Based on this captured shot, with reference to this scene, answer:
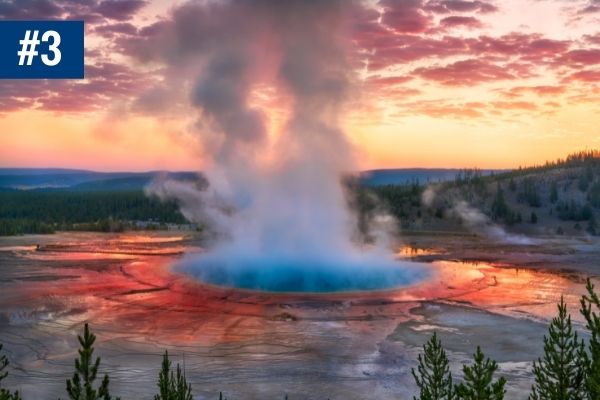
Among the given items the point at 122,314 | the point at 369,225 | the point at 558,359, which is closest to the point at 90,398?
the point at 558,359

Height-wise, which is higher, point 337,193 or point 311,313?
point 337,193

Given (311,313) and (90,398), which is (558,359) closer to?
(90,398)

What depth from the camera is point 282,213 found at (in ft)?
111

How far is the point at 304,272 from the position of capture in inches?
1182

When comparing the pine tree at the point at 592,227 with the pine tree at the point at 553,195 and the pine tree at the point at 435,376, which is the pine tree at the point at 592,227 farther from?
the pine tree at the point at 435,376

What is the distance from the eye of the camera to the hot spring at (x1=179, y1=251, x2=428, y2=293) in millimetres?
27016

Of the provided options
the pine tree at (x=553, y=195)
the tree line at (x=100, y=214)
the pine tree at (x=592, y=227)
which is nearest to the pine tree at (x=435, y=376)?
the pine tree at (x=592, y=227)

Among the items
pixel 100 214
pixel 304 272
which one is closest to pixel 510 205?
pixel 304 272

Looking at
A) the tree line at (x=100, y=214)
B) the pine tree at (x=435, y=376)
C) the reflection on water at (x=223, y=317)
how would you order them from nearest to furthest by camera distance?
the pine tree at (x=435, y=376) → the reflection on water at (x=223, y=317) → the tree line at (x=100, y=214)

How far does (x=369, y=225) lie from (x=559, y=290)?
3546cm

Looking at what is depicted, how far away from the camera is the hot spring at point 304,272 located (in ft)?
88.6

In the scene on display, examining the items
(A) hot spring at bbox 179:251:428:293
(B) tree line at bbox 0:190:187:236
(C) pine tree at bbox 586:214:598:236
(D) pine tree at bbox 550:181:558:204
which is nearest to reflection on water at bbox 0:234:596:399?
(A) hot spring at bbox 179:251:428:293

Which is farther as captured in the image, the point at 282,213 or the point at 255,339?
the point at 282,213

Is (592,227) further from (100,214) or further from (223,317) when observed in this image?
(100,214)
